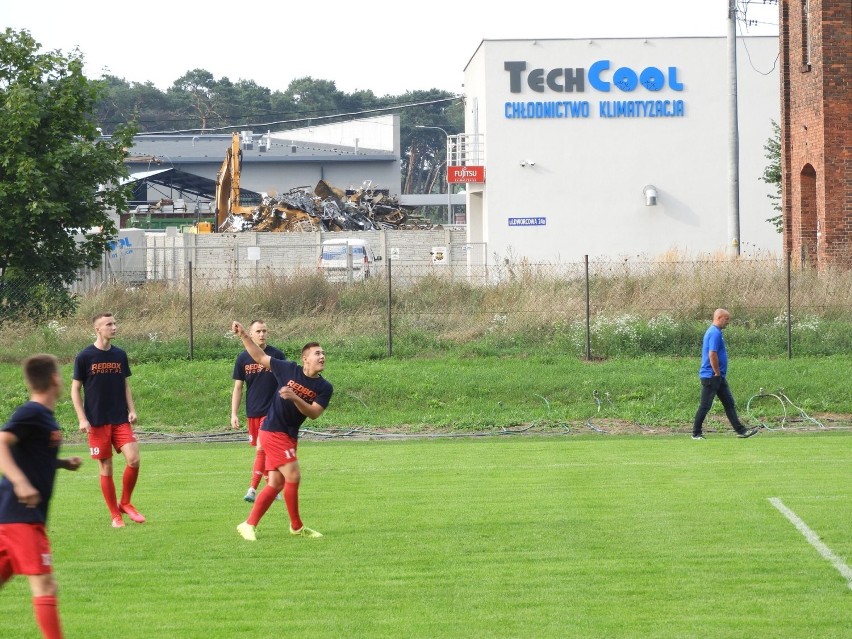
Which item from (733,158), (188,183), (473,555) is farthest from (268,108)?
(473,555)

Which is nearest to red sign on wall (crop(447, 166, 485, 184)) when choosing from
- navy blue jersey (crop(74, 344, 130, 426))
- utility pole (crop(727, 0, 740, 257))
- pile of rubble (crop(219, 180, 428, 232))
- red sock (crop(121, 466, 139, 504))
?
pile of rubble (crop(219, 180, 428, 232))

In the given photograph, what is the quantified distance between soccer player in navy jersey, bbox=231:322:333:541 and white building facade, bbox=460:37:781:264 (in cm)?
3071

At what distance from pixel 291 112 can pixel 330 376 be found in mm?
101056

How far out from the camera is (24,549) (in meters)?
6.73

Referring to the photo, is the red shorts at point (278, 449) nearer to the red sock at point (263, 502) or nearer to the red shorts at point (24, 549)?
the red sock at point (263, 502)

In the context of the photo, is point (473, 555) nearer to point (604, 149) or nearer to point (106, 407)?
point (106, 407)

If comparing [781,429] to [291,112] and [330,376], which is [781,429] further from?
[291,112]

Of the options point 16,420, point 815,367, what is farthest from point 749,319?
point 16,420

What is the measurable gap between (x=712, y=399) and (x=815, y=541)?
8.98 metres

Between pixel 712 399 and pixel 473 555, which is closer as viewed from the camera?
pixel 473 555

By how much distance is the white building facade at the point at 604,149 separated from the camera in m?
40.9

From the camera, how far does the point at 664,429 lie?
20641mm

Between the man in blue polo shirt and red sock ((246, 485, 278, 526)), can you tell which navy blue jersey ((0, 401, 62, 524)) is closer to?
red sock ((246, 485, 278, 526))

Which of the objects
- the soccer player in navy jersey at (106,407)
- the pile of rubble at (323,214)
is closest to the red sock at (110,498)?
the soccer player in navy jersey at (106,407)
